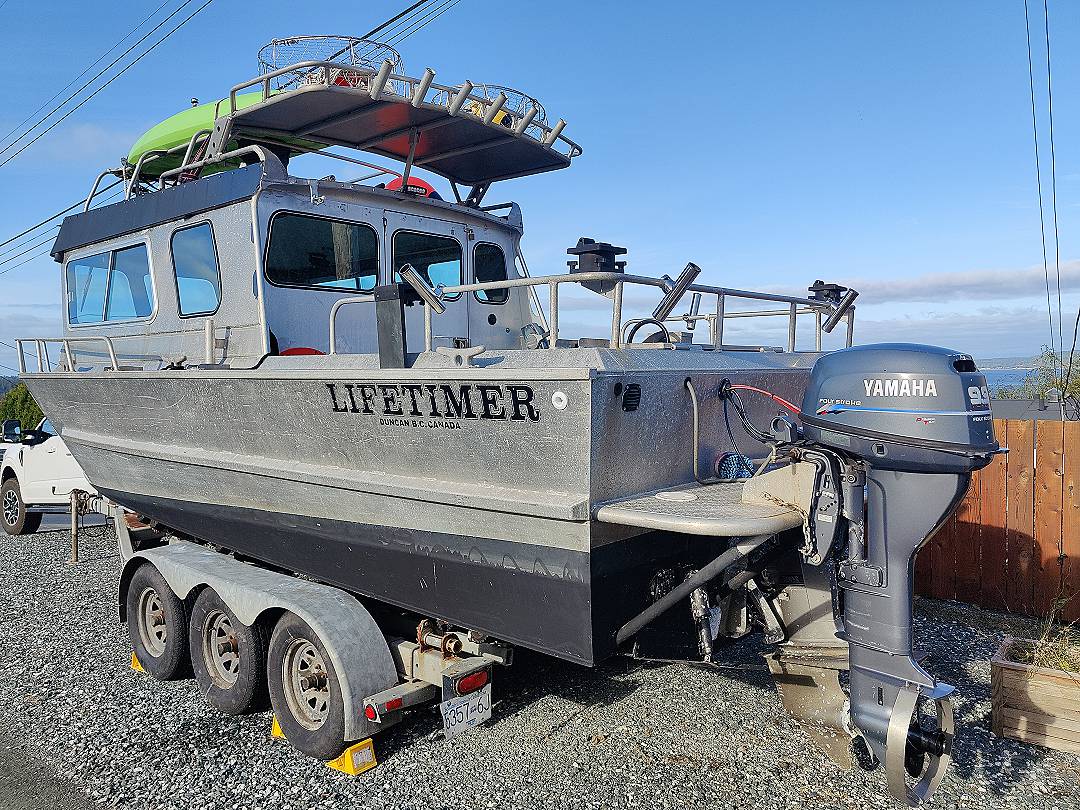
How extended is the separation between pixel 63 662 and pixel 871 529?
5.23m

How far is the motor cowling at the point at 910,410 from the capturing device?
2.75 meters

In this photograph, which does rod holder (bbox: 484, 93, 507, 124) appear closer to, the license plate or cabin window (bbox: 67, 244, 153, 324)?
cabin window (bbox: 67, 244, 153, 324)

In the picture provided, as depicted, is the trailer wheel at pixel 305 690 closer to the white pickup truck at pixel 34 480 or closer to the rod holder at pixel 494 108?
the rod holder at pixel 494 108

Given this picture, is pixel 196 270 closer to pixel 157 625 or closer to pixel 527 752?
pixel 157 625

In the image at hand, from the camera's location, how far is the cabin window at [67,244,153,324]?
5.70 m

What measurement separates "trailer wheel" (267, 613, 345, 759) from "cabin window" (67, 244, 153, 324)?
2863 millimetres

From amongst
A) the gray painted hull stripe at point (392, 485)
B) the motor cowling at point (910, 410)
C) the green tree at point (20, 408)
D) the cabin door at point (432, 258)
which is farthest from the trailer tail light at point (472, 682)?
the green tree at point (20, 408)

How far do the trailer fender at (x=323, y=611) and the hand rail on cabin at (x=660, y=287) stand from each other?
1.48 meters

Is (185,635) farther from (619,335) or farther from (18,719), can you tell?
(619,335)

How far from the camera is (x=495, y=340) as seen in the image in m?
6.34

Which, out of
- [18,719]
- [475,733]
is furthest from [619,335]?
[18,719]

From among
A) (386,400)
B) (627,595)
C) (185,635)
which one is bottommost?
(185,635)

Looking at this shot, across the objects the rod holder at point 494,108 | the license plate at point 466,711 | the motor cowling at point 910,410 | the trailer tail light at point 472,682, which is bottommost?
the license plate at point 466,711

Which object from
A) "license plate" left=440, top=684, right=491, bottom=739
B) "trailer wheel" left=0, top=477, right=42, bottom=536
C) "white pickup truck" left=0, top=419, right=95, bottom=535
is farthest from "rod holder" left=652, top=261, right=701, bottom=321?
"trailer wheel" left=0, top=477, right=42, bottom=536
